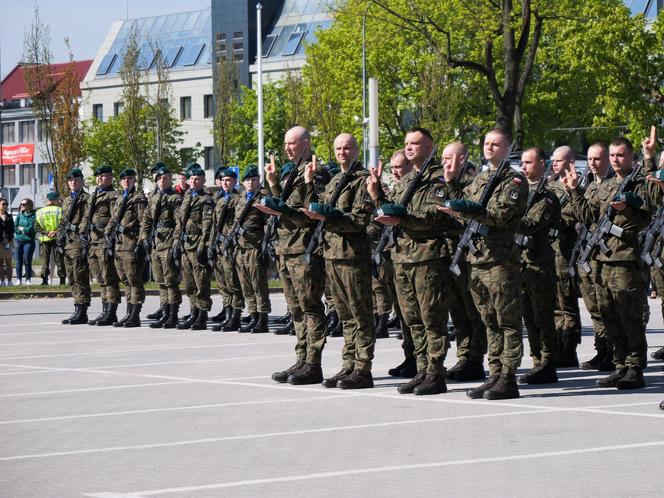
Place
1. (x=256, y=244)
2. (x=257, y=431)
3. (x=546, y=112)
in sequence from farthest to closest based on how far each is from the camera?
(x=546, y=112) < (x=256, y=244) < (x=257, y=431)

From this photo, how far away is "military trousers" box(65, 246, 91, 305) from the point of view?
19703mm

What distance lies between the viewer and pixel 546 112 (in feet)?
183

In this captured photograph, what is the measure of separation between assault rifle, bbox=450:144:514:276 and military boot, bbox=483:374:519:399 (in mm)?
890

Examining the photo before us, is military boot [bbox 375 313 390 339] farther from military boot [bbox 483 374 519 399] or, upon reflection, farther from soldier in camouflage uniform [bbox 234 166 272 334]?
military boot [bbox 483 374 519 399]

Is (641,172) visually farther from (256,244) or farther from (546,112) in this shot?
(546,112)

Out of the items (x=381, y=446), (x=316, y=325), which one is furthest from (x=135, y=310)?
(x=381, y=446)

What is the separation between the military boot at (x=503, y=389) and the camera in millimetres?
10719

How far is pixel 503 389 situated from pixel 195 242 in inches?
347

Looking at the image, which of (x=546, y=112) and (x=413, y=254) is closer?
(x=413, y=254)

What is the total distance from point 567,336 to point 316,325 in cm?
267

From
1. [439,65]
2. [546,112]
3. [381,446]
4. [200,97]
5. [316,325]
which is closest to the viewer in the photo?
[381,446]

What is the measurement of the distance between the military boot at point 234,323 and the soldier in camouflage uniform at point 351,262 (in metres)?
6.85

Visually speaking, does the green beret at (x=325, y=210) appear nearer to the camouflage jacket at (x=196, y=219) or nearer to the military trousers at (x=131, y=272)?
the camouflage jacket at (x=196, y=219)

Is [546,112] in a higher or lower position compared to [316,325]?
higher
